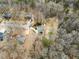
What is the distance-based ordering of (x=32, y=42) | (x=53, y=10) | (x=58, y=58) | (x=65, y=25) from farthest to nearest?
(x=53, y=10) → (x=65, y=25) → (x=32, y=42) → (x=58, y=58)

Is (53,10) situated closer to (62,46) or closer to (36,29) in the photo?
(36,29)

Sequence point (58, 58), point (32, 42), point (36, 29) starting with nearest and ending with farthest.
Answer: point (58, 58)
point (32, 42)
point (36, 29)

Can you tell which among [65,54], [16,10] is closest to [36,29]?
[16,10]

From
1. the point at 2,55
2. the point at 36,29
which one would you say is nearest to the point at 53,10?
the point at 36,29

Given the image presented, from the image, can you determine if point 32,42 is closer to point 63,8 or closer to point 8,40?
point 8,40

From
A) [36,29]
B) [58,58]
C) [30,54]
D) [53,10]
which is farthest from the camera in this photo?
[53,10]

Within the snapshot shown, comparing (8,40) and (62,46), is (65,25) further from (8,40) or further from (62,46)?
(8,40)

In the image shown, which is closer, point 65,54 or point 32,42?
point 65,54

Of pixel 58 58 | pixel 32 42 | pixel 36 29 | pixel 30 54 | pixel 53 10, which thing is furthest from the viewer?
pixel 53 10

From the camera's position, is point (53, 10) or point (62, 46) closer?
point (62, 46)
